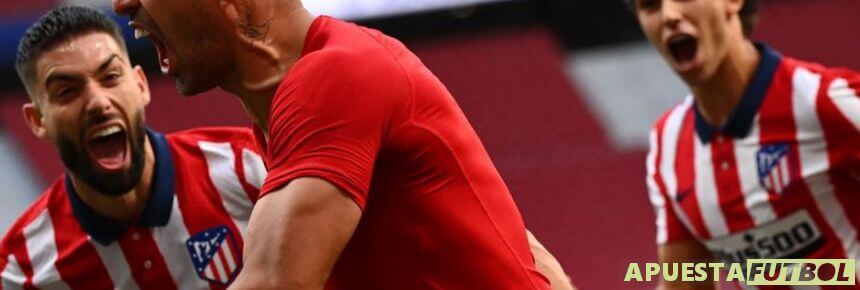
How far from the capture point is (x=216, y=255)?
3.51 meters

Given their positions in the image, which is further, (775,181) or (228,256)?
(775,181)

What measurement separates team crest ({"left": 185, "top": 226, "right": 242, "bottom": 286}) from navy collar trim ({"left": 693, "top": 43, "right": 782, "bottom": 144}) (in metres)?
1.25

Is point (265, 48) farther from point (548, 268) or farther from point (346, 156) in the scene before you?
point (548, 268)

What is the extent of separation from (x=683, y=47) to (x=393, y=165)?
2097mm

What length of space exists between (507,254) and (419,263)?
13cm

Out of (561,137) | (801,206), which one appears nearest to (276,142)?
(801,206)

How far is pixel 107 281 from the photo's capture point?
3.60m

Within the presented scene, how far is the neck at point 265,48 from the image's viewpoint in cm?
218

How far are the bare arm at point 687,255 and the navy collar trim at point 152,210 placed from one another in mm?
1233

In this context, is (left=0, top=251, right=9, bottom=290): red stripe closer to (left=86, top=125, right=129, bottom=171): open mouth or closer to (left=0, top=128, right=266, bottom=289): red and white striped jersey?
(left=0, top=128, right=266, bottom=289): red and white striped jersey

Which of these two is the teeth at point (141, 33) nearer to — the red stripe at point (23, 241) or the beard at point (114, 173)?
the beard at point (114, 173)

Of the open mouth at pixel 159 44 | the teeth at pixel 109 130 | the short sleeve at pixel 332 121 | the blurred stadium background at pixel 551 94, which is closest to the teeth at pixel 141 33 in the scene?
the open mouth at pixel 159 44

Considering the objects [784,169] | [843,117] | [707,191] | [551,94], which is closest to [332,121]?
[843,117]

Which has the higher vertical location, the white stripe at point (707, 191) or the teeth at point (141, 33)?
the teeth at point (141, 33)
